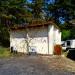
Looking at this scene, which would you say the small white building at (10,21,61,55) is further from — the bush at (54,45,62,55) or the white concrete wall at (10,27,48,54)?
the bush at (54,45,62,55)

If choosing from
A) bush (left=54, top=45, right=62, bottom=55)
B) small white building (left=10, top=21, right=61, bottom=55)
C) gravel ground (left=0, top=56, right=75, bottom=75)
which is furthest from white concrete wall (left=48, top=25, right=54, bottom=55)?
gravel ground (left=0, top=56, right=75, bottom=75)

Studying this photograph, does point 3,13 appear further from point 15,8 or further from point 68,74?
point 68,74

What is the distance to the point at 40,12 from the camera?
→ 48.7 m

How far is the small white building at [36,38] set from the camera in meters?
29.7

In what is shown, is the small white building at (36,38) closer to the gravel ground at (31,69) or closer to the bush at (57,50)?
the bush at (57,50)

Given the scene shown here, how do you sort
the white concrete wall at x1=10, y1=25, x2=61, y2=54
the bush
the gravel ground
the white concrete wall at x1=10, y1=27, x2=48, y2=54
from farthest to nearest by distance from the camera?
1. the white concrete wall at x1=10, y1=27, x2=48, y2=54
2. the white concrete wall at x1=10, y1=25, x2=61, y2=54
3. the bush
4. the gravel ground

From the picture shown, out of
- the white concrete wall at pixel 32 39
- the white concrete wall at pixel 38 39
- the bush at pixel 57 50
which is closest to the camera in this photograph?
the bush at pixel 57 50

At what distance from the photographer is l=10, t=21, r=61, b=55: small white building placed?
29734 mm

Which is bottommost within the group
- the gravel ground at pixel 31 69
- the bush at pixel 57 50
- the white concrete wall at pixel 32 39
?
the gravel ground at pixel 31 69

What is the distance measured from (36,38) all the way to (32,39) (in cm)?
60

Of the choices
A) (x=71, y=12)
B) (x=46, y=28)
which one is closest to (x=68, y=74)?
(x=46, y=28)

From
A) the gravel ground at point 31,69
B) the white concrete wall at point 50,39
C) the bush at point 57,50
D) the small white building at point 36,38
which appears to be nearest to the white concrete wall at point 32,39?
the small white building at point 36,38

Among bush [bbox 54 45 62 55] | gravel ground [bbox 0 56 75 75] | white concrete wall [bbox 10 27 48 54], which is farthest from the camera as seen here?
white concrete wall [bbox 10 27 48 54]

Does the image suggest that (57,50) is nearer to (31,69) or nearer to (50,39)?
(50,39)
